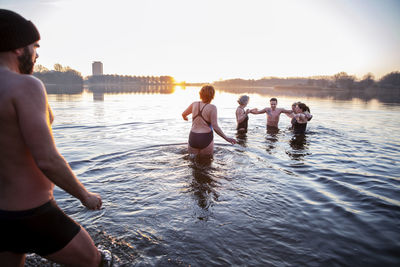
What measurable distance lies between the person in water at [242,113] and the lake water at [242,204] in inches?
→ 110

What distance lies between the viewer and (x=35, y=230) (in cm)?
180

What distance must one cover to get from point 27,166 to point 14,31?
991 millimetres

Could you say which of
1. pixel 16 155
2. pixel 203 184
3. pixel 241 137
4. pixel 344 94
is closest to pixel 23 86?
pixel 16 155

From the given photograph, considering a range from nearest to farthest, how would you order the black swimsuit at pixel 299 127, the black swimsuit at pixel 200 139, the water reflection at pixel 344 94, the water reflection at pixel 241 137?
the black swimsuit at pixel 200 139, the water reflection at pixel 241 137, the black swimsuit at pixel 299 127, the water reflection at pixel 344 94

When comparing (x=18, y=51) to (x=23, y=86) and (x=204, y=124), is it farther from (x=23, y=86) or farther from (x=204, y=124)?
(x=204, y=124)

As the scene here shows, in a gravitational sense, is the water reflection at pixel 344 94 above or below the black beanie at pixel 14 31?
above

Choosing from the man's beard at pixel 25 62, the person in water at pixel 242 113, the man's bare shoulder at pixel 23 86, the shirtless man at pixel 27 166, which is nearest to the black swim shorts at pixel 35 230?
the shirtless man at pixel 27 166

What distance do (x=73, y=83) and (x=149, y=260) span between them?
5833 inches

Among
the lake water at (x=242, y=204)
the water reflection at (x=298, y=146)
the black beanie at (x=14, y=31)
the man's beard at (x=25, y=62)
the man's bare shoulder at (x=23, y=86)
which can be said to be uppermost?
the black beanie at (x=14, y=31)

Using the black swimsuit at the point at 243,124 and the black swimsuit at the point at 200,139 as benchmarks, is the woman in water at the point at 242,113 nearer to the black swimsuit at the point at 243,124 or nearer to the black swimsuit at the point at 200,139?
the black swimsuit at the point at 243,124

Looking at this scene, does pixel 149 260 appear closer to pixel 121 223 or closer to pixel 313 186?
pixel 121 223

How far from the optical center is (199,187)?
5285 millimetres

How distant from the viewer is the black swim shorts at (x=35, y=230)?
1742mm

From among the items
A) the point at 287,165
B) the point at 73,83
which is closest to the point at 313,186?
the point at 287,165
